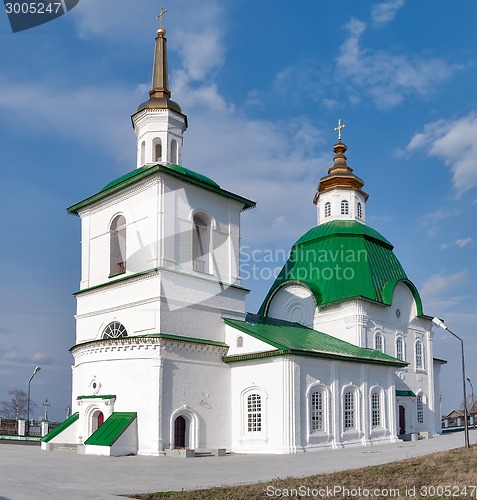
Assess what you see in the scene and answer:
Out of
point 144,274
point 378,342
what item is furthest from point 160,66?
point 378,342

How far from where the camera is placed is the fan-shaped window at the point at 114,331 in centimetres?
2361

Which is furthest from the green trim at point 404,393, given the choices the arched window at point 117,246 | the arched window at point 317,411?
the arched window at point 117,246

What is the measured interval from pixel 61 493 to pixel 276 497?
12.0 ft

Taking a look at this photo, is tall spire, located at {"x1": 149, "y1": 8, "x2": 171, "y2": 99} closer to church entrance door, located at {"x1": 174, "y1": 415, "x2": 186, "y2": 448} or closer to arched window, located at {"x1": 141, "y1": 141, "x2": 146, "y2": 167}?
arched window, located at {"x1": 141, "y1": 141, "x2": 146, "y2": 167}

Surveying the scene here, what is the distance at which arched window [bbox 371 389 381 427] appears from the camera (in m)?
26.2

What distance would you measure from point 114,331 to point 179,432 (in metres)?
4.58

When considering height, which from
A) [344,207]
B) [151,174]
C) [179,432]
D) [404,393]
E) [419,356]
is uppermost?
[344,207]

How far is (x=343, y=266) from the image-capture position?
31719 millimetres

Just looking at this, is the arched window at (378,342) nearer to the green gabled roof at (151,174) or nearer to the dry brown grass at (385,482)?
the green gabled roof at (151,174)

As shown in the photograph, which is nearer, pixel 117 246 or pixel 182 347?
pixel 182 347

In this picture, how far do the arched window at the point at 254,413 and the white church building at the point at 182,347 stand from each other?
1.5 inches

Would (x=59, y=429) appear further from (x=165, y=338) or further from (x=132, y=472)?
(x=132, y=472)

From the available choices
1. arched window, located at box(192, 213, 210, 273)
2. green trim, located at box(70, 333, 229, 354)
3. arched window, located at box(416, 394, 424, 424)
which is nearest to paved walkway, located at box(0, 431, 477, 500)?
green trim, located at box(70, 333, 229, 354)

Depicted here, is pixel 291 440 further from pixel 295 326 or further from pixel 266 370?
pixel 295 326
